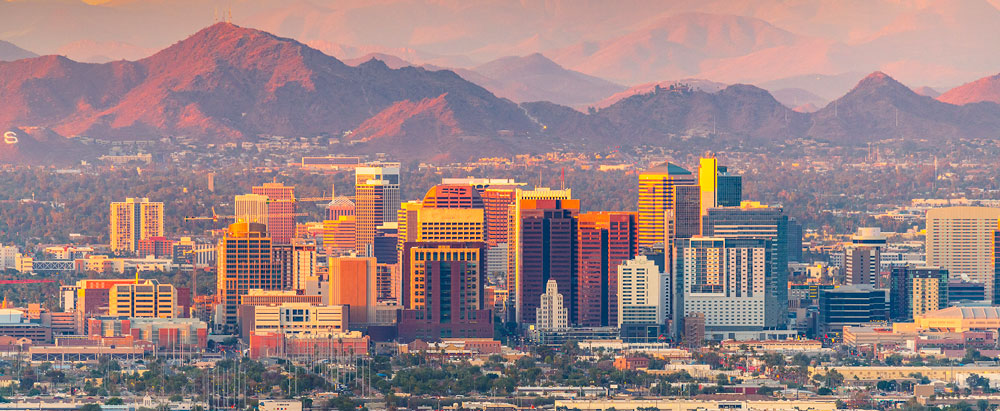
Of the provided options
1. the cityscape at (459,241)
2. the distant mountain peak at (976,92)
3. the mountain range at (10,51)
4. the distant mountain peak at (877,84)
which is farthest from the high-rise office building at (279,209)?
the distant mountain peak at (976,92)

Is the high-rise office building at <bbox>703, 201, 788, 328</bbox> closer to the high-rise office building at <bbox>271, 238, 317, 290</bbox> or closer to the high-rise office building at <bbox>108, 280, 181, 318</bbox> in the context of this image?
the high-rise office building at <bbox>271, 238, 317, 290</bbox>

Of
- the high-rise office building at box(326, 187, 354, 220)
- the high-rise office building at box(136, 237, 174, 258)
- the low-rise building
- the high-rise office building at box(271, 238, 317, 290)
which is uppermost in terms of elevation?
the high-rise office building at box(326, 187, 354, 220)

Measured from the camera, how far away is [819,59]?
562 feet

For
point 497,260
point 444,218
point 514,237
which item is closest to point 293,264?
point 444,218

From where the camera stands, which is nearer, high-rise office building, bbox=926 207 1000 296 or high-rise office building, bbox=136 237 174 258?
high-rise office building, bbox=926 207 1000 296

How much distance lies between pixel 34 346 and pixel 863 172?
72040mm

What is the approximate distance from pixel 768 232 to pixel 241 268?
14705mm

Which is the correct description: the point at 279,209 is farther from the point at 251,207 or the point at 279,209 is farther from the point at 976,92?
the point at 976,92

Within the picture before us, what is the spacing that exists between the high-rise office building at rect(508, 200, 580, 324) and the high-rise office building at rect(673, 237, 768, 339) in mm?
2854

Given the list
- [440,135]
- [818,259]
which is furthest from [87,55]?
[818,259]

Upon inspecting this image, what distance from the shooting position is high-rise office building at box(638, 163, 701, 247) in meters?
81.6

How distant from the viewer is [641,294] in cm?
7475

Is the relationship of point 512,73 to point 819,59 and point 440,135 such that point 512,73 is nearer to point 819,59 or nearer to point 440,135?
point 819,59

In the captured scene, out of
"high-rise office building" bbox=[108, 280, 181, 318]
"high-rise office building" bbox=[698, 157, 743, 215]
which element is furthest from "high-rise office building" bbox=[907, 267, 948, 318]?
"high-rise office building" bbox=[108, 280, 181, 318]
